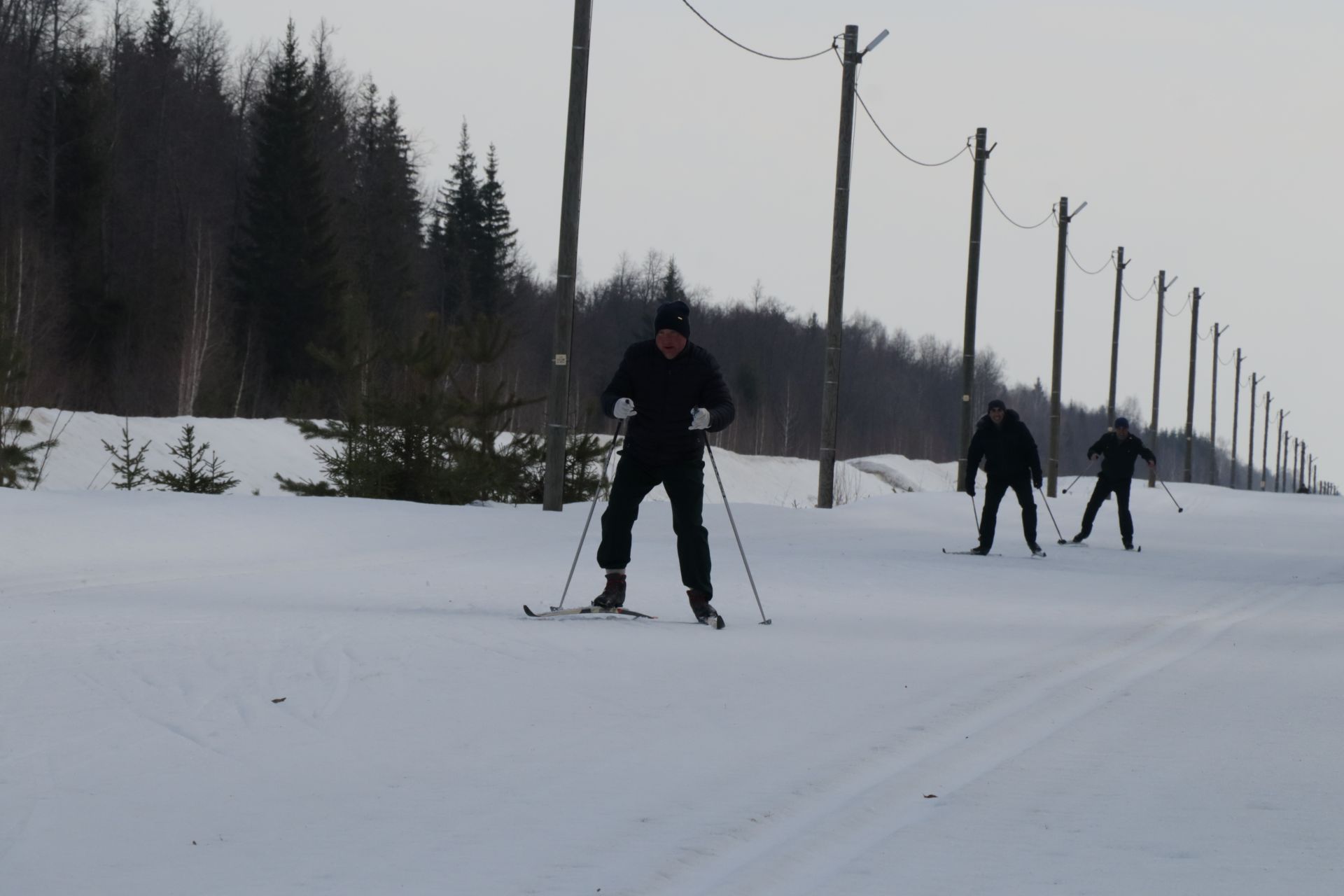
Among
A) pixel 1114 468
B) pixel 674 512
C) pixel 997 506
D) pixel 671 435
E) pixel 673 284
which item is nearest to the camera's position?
pixel 671 435

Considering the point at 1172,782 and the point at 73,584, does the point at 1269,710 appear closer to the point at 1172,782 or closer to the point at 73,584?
the point at 1172,782

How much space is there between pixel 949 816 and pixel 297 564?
977 cm

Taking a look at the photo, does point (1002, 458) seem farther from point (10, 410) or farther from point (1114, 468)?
point (10, 410)

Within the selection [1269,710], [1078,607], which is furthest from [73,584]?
[1269,710]

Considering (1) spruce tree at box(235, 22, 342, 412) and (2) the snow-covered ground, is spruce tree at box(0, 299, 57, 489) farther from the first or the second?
(1) spruce tree at box(235, 22, 342, 412)

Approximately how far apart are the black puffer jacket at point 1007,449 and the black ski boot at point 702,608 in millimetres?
8822

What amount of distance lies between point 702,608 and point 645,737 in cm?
368

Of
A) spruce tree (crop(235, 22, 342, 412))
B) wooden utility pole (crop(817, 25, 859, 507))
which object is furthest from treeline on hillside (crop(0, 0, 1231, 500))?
wooden utility pole (crop(817, 25, 859, 507))

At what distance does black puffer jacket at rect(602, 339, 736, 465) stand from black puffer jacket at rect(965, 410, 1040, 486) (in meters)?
8.86

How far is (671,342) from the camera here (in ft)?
31.2

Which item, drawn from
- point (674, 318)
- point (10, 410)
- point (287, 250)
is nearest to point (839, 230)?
point (10, 410)

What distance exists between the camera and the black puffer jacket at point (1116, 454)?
2112 centimetres

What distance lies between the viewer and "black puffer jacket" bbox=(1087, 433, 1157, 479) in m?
21.1

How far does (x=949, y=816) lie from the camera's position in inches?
189
